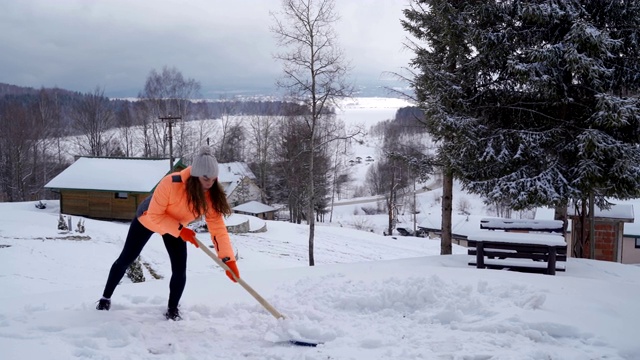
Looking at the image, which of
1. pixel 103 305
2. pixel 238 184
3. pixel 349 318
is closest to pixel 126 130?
pixel 238 184

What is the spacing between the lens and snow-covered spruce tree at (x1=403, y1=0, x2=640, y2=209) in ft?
28.6

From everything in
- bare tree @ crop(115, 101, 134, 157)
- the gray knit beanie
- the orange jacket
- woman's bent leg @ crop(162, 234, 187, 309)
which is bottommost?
woman's bent leg @ crop(162, 234, 187, 309)

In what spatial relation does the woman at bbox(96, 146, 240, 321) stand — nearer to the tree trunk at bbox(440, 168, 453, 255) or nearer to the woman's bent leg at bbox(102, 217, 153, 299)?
the woman's bent leg at bbox(102, 217, 153, 299)

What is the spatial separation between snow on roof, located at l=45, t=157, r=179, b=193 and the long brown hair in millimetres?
22982

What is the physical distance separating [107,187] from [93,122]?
17.2 metres

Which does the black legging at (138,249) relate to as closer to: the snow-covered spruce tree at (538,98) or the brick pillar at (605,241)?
the snow-covered spruce tree at (538,98)

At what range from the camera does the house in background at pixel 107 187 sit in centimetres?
2603

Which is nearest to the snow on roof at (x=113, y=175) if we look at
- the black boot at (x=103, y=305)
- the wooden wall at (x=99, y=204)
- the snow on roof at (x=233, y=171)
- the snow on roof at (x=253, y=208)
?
the wooden wall at (x=99, y=204)

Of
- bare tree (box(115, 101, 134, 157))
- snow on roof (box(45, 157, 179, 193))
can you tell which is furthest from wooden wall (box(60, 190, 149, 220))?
bare tree (box(115, 101, 134, 157))

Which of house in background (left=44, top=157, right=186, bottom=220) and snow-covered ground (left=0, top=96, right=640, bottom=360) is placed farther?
house in background (left=44, top=157, right=186, bottom=220)

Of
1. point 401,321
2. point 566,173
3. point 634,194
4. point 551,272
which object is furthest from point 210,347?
point 634,194

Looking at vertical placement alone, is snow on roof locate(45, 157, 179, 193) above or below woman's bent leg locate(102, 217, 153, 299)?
below

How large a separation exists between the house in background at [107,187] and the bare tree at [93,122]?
14.2m

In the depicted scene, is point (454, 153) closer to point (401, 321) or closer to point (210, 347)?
point (401, 321)
